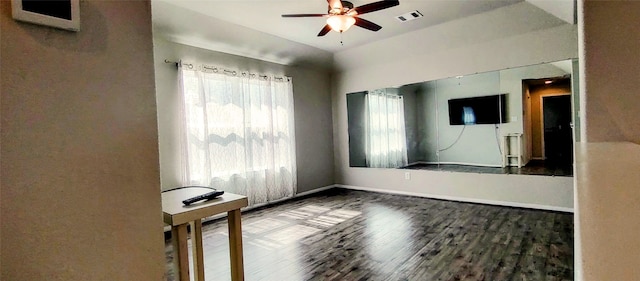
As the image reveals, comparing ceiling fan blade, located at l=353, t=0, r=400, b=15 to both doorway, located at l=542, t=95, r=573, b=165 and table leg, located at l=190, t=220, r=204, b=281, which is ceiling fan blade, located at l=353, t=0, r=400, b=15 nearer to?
table leg, located at l=190, t=220, r=204, b=281

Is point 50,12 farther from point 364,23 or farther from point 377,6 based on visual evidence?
point 364,23

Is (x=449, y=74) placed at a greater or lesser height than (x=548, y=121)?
greater

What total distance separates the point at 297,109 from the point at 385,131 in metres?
1.86

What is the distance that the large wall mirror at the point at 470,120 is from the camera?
429 cm

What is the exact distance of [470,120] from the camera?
5.53m

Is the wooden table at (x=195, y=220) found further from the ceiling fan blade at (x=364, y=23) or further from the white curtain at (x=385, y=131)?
the white curtain at (x=385, y=131)

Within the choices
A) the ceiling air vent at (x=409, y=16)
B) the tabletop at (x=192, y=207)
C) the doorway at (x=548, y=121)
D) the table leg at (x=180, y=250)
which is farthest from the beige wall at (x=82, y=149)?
the doorway at (x=548, y=121)

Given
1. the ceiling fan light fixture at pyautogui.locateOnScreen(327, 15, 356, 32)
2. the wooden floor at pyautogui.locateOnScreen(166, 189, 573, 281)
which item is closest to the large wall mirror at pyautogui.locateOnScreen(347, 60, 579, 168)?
the wooden floor at pyautogui.locateOnScreen(166, 189, 573, 281)

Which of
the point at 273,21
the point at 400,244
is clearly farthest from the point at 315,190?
the point at 273,21

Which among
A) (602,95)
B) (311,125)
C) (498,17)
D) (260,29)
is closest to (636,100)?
(602,95)

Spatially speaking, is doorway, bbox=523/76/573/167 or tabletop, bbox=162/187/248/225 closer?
tabletop, bbox=162/187/248/225

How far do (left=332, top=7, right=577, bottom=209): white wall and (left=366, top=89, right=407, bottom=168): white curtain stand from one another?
0.27 meters

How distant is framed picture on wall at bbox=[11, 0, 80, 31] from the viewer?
73cm

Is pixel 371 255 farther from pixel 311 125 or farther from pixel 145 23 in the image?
pixel 311 125
